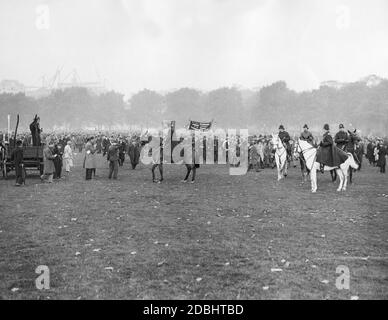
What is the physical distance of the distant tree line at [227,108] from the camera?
83.1 m

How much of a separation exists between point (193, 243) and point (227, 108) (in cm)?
9283

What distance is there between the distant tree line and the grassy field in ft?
221

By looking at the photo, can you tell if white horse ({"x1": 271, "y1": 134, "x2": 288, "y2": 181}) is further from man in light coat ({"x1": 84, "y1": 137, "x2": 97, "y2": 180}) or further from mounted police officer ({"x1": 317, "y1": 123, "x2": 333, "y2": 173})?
man in light coat ({"x1": 84, "y1": 137, "x2": 97, "y2": 180})

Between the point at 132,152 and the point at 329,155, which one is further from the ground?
the point at 132,152

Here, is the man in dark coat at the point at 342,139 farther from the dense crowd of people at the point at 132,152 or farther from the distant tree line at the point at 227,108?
the distant tree line at the point at 227,108

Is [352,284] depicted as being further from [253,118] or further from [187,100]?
[187,100]

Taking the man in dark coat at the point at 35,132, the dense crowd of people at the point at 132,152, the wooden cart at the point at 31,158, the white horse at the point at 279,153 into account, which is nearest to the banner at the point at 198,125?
the dense crowd of people at the point at 132,152

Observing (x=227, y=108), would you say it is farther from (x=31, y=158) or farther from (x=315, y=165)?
(x=315, y=165)

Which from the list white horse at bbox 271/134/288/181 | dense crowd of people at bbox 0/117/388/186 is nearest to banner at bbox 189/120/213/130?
dense crowd of people at bbox 0/117/388/186

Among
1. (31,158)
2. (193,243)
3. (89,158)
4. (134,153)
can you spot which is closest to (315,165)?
(193,243)

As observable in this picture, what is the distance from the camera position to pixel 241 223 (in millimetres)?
11523

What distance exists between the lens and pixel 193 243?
9539 millimetres

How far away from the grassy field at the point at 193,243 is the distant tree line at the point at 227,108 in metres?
67.3
